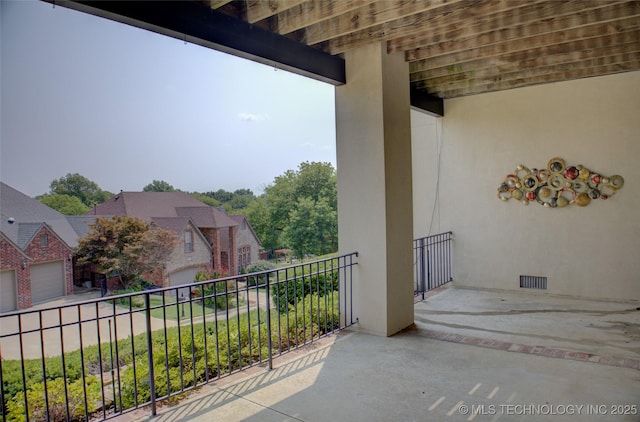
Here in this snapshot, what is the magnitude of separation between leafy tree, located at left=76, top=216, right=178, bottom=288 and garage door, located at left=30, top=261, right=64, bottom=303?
3.06 feet

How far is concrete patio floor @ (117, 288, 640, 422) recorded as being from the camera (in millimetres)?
2367

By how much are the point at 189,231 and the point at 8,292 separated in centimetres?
476

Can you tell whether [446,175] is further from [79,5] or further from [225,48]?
[79,5]

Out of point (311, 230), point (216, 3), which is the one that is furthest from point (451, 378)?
point (311, 230)

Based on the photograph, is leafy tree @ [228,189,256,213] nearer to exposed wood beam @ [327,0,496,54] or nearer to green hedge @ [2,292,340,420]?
green hedge @ [2,292,340,420]

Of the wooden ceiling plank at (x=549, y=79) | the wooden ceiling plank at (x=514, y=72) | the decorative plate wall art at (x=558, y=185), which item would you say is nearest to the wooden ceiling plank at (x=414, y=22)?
the wooden ceiling plank at (x=514, y=72)

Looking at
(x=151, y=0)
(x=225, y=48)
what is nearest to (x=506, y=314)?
(x=225, y=48)

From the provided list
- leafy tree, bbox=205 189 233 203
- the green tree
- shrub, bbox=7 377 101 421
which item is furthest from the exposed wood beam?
the green tree

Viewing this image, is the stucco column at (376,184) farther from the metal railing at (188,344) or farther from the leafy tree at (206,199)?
the leafy tree at (206,199)

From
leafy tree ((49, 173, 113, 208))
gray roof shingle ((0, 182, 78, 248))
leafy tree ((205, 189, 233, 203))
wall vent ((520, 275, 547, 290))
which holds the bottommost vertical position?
wall vent ((520, 275, 547, 290))

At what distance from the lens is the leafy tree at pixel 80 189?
1223cm

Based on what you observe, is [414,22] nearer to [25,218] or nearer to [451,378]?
[451,378]

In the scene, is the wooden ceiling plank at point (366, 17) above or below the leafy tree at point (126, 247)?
above

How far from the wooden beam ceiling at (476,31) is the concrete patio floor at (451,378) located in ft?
9.03
